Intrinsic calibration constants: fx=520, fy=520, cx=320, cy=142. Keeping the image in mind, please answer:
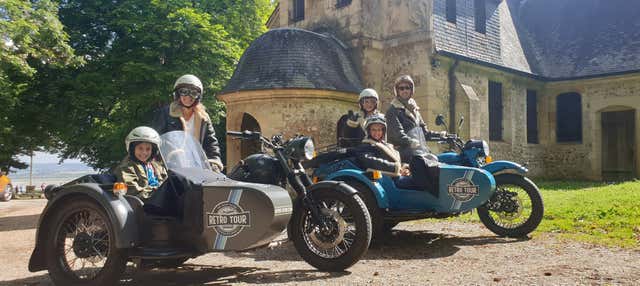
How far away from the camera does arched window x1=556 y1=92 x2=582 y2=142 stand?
64.9 ft

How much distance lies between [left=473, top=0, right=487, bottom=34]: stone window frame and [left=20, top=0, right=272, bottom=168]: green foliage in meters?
8.34

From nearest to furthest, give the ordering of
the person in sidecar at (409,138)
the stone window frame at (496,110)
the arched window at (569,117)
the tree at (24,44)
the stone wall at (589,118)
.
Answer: the person in sidecar at (409,138) → the tree at (24,44) → the stone window frame at (496,110) → the stone wall at (589,118) → the arched window at (569,117)

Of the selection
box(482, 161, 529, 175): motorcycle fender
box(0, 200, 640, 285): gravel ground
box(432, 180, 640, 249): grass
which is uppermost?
box(482, 161, 529, 175): motorcycle fender

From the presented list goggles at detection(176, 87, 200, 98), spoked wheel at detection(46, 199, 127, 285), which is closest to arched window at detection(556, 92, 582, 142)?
goggles at detection(176, 87, 200, 98)

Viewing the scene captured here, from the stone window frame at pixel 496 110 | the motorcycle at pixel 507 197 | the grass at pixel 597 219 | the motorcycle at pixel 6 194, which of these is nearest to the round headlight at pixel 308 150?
the motorcycle at pixel 507 197

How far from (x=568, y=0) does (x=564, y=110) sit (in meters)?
5.61

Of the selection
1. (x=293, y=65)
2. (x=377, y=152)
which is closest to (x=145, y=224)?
(x=377, y=152)

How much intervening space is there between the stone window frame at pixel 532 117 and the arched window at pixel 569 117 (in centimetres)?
82

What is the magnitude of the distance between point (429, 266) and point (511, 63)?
14.9 m

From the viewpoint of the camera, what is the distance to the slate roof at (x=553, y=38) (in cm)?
1709

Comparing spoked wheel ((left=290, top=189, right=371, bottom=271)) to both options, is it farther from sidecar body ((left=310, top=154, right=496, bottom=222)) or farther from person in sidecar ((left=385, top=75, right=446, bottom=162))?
person in sidecar ((left=385, top=75, right=446, bottom=162))

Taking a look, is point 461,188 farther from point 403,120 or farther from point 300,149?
point 300,149

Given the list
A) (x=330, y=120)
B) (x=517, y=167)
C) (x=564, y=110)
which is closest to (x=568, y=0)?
(x=564, y=110)

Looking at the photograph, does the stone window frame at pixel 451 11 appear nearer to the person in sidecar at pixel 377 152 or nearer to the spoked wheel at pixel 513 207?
the spoked wheel at pixel 513 207
